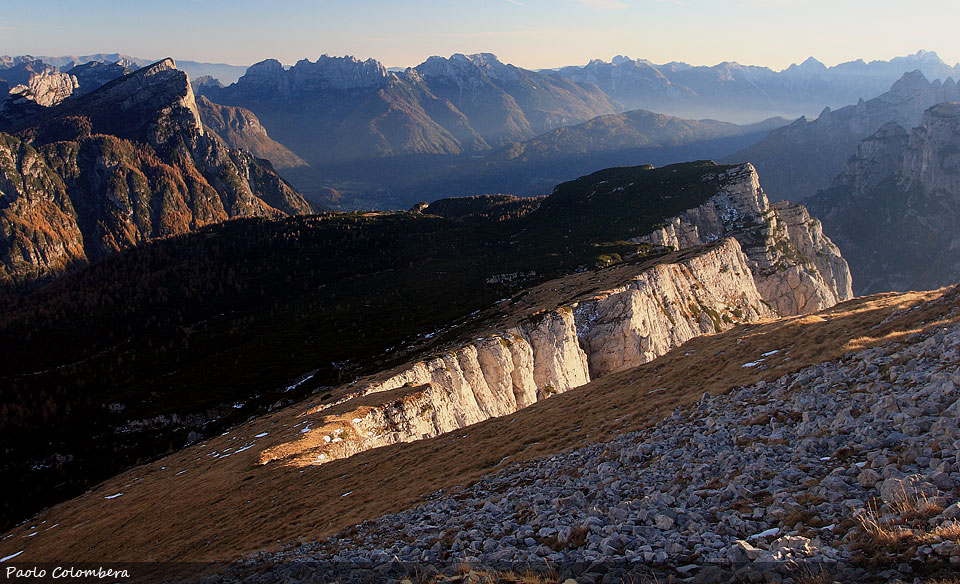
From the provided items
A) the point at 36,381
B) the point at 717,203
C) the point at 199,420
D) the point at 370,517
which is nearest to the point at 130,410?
the point at 199,420

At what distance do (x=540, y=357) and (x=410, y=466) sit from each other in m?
49.9

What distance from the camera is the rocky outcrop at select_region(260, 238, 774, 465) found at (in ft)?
184

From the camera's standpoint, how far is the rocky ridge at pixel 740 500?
1236cm

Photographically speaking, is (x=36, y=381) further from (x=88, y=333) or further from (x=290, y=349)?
(x=290, y=349)

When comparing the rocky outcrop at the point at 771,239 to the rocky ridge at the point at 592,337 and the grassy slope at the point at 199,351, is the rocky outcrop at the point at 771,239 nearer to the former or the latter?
the rocky ridge at the point at 592,337

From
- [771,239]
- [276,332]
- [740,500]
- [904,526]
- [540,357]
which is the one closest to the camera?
[904,526]

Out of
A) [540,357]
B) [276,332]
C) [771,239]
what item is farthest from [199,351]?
[771,239]

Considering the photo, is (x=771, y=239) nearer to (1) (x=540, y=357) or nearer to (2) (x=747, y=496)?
(1) (x=540, y=357)

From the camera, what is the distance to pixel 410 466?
126 ft

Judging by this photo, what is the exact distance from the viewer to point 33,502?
271 feet

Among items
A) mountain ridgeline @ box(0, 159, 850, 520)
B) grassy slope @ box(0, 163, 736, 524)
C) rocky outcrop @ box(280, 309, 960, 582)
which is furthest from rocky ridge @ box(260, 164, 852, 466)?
rocky outcrop @ box(280, 309, 960, 582)

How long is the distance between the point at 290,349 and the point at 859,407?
125528mm

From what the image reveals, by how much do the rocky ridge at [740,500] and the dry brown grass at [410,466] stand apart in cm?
297

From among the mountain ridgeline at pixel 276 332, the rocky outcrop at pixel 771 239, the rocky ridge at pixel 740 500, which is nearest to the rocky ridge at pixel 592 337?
the rocky outcrop at pixel 771 239
